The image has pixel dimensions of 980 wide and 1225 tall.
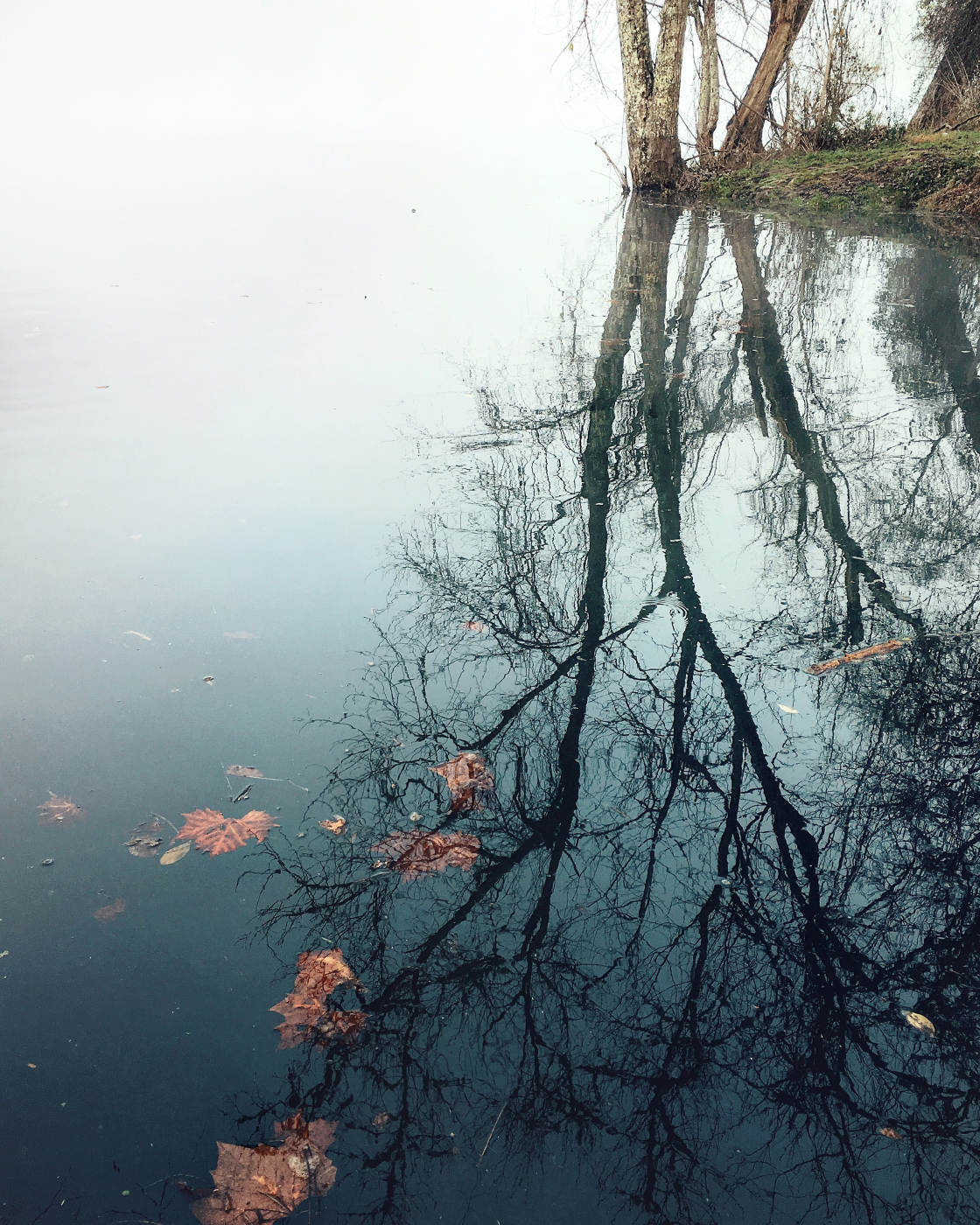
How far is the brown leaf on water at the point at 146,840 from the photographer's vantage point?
304cm

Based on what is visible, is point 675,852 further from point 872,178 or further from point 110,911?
point 872,178

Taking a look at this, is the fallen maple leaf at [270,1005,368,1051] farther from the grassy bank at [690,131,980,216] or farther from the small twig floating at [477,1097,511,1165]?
the grassy bank at [690,131,980,216]

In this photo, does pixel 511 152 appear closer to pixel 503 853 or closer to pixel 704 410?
pixel 704 410

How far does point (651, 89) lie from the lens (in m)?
15.8

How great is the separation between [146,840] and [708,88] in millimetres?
19087

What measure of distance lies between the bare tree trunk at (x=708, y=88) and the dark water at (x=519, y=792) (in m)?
12.9

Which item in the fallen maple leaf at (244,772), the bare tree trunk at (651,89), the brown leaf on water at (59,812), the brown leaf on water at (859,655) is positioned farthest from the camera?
the bare tree trunk at (651,89)

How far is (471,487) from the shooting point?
5668 mm

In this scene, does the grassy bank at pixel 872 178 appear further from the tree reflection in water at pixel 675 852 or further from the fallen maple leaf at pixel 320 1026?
the fallen maple leaf at pixel 320 1026

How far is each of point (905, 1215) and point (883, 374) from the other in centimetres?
619

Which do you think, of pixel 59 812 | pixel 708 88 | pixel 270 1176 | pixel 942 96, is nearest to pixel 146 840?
pixel 59 812

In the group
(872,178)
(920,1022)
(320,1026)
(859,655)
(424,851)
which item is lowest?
(920,1022)

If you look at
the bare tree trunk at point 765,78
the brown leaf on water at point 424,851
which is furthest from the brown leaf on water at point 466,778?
the bare tree trunk at point 765,78

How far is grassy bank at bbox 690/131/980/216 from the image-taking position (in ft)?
41.2
